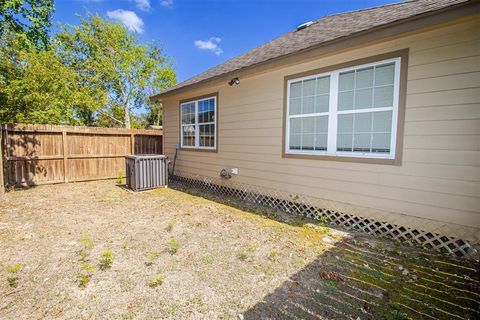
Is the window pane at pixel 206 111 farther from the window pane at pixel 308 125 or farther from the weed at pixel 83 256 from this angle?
the weed at pixel 83 256

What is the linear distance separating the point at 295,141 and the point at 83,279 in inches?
164

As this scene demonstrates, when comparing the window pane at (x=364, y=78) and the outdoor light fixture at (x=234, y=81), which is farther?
the outdoor light fixture at (x=234, y=81)

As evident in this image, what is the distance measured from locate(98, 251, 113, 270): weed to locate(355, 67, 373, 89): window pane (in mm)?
4666

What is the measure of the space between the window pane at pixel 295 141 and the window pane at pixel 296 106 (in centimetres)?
51

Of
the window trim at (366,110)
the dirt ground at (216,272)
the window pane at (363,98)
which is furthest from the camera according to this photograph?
the window pane at (363,98)

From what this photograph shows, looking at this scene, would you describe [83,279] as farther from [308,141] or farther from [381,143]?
[381,143]

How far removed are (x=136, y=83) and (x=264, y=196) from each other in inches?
763

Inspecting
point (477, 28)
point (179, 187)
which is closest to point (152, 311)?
point (477, 28)

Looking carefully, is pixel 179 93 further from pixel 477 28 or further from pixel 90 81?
pixel 90 81

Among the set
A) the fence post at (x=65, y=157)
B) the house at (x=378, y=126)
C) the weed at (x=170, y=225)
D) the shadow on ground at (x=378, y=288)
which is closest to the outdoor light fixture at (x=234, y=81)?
the house at (x=378, y=126)

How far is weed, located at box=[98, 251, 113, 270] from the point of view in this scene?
287cm

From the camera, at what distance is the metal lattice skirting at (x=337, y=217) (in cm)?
324

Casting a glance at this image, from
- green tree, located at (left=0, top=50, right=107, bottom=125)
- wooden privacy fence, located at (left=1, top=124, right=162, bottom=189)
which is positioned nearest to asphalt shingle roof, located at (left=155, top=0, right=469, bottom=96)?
wooden privacy fence, located at (left=1, top=124, right=162, bottom=189)

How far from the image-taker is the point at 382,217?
3803 mm
